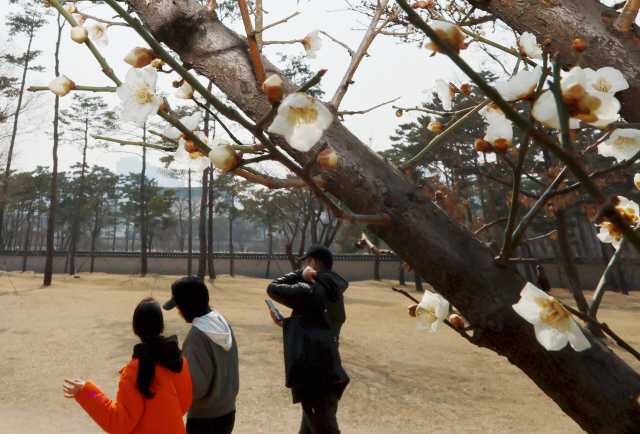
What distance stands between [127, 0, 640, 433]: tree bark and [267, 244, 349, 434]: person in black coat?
5.85ft

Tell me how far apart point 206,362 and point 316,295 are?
28.5 inches

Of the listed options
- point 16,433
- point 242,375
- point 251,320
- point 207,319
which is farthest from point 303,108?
point 251,320

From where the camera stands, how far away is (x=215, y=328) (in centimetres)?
230

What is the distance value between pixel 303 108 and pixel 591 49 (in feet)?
3.35

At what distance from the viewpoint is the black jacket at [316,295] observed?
8.69 feet

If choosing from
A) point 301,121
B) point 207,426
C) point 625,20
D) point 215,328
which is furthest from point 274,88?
point 207,426

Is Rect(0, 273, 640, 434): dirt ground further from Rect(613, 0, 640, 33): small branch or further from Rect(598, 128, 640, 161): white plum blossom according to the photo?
Rect(598, 128, 640, 161): white plum blossom

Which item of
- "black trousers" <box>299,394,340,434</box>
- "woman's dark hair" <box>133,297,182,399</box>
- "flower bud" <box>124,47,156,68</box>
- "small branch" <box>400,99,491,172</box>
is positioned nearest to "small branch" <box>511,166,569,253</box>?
"small branch" <box>400,99,491,172</box>

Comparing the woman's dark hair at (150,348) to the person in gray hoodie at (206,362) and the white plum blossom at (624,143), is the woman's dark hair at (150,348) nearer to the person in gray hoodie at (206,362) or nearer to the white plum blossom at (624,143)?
the person in gray hoodie at (206,362)

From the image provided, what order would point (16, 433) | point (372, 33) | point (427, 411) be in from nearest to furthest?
1. point (372, 33)
2. point (16, 433)
3. point (427, 411)

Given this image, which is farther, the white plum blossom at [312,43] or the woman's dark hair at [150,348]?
the woman's dark hair at [150,348]

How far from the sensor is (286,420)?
460 cm

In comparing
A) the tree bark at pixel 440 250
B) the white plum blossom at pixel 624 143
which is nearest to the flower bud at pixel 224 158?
the tree bark at pixel 440 250

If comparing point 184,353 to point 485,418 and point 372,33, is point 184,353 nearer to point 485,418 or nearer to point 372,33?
point 372,33
